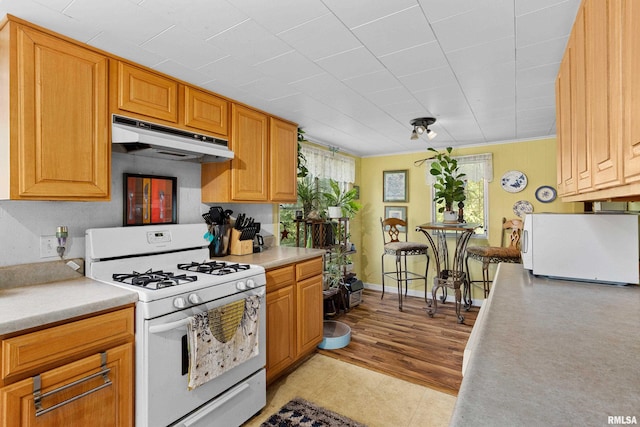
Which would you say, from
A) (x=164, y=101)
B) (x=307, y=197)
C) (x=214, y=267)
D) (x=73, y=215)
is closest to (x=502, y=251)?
(x=307, y=197)

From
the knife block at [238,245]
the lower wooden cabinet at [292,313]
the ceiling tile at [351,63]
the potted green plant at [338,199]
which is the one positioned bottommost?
the lower wooden cabinet at [292,313]

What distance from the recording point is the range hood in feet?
5.98

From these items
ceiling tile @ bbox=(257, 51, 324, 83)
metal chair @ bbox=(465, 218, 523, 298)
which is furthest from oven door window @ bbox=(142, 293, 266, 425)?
metal chair @ bbox=(465, 218, 523, 298)

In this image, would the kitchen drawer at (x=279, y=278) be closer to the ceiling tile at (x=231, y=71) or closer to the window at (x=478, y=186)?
the ceiling tile at (x=231, y=71)

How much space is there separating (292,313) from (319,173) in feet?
6.97

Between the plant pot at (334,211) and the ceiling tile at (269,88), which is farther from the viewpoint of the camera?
the plant pot at (334,211)

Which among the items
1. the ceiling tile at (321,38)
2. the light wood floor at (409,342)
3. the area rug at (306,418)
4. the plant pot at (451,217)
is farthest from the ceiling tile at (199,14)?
the plant pot at (451,217)

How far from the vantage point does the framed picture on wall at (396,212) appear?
4.88 m

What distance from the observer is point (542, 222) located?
1916 mm

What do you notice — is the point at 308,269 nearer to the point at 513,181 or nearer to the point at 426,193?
the point at 426,193

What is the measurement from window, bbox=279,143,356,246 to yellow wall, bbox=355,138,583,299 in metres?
0.48

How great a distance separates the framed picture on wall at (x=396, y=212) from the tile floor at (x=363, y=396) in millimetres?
2686

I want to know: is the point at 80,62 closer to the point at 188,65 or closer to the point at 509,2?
the point at 188,65

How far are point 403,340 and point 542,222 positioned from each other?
73.7 inches
